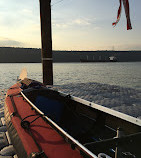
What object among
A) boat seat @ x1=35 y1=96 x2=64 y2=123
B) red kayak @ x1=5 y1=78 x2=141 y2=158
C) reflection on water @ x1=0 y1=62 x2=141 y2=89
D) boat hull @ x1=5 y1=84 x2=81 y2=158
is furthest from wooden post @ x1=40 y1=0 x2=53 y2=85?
boat hull @ x1=5 y1=84 x2=81 y2=158

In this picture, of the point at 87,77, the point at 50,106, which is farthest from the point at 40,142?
the point at 87,77

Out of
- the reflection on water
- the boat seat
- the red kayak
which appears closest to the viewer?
the red kayak

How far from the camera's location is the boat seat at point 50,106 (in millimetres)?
4086

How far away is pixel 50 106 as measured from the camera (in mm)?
4156

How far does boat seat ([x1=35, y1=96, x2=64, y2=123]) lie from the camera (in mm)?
4086

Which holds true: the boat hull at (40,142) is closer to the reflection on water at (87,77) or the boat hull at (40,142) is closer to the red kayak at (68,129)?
the red kayak at (68,129)

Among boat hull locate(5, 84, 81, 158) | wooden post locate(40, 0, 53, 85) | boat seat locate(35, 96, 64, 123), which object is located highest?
wooden post locate(40, 0, 53, 85)

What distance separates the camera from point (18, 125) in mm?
3215

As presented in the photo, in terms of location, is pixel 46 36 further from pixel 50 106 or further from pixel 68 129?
pixel 68 129

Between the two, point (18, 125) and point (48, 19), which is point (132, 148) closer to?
point (18, 125)

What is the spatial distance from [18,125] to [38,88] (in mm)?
1835

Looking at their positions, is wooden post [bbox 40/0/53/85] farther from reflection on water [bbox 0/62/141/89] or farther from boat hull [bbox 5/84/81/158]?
boat hull [bbox 5/84/81/158]

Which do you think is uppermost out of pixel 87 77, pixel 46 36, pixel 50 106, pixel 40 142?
pixel 46 36

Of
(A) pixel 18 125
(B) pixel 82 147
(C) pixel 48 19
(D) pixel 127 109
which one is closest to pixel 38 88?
(A) pixel 18 125
